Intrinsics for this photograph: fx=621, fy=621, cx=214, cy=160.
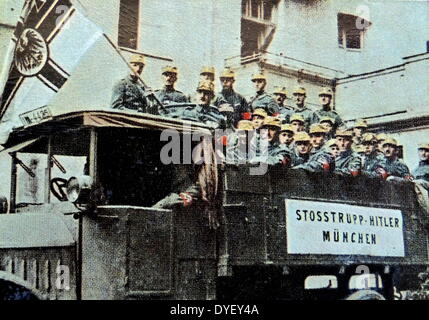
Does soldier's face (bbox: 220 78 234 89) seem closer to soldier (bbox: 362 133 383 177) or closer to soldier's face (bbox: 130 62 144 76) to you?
soldier's face (bbox: 130 62 144 76)

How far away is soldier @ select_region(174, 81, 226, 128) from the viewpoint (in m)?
4.18

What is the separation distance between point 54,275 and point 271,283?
135 cm

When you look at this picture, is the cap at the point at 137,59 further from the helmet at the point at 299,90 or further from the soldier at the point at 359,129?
the soldier at the point at 359,129

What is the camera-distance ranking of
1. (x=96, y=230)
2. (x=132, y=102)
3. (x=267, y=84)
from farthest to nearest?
1. (x=267, y=84)
2. (x=132, y=102)
3. (x=96, y=230)

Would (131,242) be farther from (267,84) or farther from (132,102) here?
(267,84)

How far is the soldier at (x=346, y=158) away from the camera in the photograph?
14.0 feet

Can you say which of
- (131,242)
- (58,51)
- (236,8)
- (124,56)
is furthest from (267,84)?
(131,242)

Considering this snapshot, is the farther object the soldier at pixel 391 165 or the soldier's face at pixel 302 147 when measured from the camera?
the soldier at pixel 391 165

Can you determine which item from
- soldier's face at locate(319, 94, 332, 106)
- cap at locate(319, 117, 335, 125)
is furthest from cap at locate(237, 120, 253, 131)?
soldier's face at locate(319, 94, 332, 106)

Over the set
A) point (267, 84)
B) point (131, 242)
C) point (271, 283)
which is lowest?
point (271, 283)

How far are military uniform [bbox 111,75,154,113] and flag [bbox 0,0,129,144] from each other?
11cm

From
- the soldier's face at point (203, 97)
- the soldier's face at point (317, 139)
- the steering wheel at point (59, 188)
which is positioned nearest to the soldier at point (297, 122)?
the soldier's face at point (317, 139)

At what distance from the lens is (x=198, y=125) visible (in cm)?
354

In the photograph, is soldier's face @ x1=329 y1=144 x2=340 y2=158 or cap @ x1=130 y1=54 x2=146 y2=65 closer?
soldier's face @ x1=329 y1=144 x2=340 y2=158
